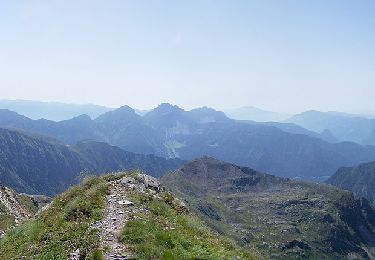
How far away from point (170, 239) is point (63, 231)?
651 centimetres

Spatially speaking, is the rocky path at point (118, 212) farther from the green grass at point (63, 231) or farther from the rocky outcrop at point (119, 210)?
the green grass at point (63, 231)

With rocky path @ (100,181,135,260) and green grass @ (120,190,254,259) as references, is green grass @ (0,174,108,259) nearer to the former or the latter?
rocky path @ (100,181,135,260)

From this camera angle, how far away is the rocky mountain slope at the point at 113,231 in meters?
23.1

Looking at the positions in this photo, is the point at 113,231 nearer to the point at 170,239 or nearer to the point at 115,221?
the point at 115,221

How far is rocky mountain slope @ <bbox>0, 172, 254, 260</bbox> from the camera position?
2312 cm

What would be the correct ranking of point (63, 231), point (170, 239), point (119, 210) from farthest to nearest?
point (119, 210) → point (63, 231) → point (170, 239)

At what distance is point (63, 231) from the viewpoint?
25484 millimetres

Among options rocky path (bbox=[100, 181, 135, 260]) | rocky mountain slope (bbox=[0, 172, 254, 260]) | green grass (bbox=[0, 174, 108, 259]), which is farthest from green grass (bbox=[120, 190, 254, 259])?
green grass (bbox=[0, 174, 108, 259])

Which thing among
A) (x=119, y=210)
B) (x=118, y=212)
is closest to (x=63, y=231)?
(x=118, y=212)

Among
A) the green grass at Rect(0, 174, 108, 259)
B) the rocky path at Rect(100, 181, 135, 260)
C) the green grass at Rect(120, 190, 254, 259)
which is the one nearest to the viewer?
the rocky path at Rect(100, 181, 135, 260)

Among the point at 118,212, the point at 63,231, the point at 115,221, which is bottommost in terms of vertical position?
the point at 63,231

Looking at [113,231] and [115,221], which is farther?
[115,221]

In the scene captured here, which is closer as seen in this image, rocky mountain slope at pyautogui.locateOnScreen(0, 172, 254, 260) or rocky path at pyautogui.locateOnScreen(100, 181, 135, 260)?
rocky path at pyautogui.locateOnScreen(100, 181, 135, 260)

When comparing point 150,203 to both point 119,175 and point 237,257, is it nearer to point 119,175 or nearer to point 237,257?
point 119,175
